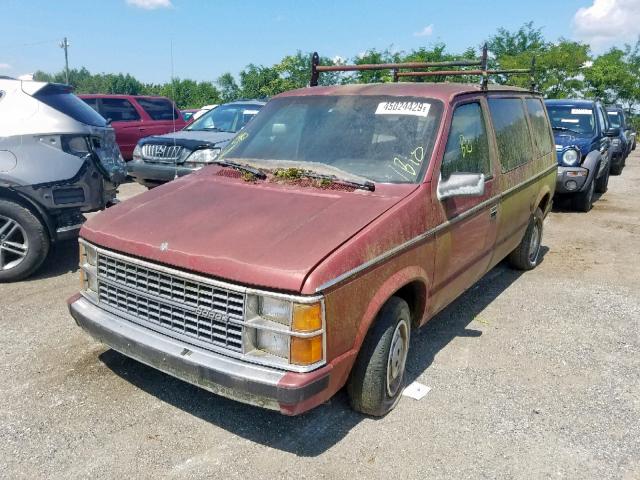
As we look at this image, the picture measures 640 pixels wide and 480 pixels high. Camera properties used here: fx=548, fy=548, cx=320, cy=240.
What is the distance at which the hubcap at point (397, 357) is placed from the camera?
127 inches

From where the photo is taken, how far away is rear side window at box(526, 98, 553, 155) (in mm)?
5633

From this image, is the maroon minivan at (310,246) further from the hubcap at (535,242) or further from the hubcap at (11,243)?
the hubcap at (11,243)

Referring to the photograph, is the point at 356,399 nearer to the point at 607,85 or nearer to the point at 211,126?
the point at 211,126

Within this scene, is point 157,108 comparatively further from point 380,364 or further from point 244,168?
point 380,364

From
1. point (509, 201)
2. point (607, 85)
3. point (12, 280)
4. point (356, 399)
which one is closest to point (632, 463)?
point (356, 399)

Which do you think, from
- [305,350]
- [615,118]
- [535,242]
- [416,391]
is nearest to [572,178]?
[535,242]

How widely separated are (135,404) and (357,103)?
2530mm

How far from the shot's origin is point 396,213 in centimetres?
312

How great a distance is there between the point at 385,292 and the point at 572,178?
7387mm

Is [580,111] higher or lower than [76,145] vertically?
higher

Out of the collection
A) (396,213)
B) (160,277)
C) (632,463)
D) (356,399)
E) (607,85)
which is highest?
(607,85)

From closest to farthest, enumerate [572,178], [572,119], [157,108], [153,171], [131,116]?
[153,171]
[572,178]
[572,119]
[131,116]
[157,108]

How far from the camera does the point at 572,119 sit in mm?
10180

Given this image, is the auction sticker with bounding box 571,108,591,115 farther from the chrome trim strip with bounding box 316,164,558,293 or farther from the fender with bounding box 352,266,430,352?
the fender with bounding box 352,266,430,352
